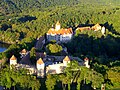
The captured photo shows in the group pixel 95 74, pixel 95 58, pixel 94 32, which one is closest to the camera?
pixel 95 74

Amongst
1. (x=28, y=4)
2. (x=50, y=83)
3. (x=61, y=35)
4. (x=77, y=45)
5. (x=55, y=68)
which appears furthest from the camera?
(x=28, y=4)

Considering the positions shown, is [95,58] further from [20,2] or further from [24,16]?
[20,2]

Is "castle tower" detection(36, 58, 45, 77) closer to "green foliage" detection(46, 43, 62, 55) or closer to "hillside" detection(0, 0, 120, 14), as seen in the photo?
"green foliage" detection(46, 43, 62, 55)

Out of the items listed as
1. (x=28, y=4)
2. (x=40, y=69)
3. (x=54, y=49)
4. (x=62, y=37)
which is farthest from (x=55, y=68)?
(x=28, y=4)

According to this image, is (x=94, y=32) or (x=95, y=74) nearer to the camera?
(x=95, y=74)

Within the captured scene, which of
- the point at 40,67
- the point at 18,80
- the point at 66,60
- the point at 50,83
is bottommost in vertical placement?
the point at 50,83

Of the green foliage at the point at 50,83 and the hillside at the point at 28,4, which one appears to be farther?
the hillside at the point at 28,4

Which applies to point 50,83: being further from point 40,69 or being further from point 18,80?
point 40,69

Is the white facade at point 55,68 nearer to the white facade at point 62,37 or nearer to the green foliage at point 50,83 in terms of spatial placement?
the green foliage at point 50,83

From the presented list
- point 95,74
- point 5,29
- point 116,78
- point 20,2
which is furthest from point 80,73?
point 20,2

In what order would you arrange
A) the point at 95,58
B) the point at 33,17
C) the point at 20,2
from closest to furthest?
the point at 95,58 → the point at 33,17 → the point at 20,2

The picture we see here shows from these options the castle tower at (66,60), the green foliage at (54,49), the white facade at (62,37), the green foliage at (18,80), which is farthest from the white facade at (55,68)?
the white facade at (62,37)
